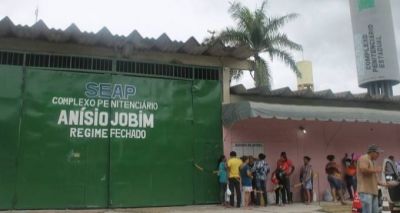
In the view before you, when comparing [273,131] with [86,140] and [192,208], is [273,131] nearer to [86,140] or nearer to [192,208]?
[192,208]

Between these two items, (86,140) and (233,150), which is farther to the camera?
(233,150)

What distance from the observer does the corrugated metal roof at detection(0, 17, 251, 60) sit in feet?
38.2

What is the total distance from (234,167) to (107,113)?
376 centimetres

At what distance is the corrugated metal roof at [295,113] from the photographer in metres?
12.8

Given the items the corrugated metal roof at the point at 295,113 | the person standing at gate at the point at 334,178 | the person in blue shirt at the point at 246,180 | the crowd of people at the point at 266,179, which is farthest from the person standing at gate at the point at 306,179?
the person in blue shirt at the point at 246,180

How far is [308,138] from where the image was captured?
50.2 feet

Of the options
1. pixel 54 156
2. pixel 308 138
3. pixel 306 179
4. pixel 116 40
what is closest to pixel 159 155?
pixel 54 156

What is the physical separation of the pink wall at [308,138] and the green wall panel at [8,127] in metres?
5.84

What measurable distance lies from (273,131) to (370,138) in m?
4.36

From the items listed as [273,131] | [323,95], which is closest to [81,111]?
[273,131]

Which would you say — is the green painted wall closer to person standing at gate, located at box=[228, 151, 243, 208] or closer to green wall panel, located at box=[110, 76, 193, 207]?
green wall panel, located at box=[110, 76, 193, 207]

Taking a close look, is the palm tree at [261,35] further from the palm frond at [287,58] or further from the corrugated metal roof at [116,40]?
the corrugated metal roof at [116,40]

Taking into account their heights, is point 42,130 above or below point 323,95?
below

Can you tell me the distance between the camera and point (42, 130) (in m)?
12.0
